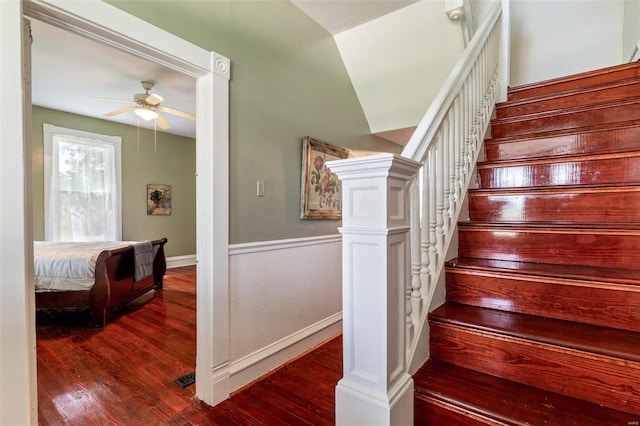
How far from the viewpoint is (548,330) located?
1120mm

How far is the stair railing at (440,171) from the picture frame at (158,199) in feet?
17.4

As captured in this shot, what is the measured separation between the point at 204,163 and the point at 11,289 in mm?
981

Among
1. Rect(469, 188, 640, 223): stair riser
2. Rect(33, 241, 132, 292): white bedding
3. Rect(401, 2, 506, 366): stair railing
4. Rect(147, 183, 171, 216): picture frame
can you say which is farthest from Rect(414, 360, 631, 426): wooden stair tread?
Rect(147, 183, 171, 216): picture frame

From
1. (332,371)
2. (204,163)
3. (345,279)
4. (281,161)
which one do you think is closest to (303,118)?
(281,161)

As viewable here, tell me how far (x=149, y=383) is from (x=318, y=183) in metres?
1.89

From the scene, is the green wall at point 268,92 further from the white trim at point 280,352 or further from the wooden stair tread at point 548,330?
the wooden stair tread at point 548,330

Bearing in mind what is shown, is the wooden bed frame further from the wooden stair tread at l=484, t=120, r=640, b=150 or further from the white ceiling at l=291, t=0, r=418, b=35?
the wooden stair tread at l=484, t=120, r=640, b=150

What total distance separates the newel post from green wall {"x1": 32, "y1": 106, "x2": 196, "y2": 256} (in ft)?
16.5

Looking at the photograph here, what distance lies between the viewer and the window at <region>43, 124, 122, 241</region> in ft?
13.9

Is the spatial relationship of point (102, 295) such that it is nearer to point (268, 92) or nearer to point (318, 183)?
point (318, 183)

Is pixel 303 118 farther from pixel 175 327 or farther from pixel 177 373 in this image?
pixel 175 327

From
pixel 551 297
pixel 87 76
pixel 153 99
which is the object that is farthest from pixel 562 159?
pixel 87 76

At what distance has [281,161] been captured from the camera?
89.7 inches

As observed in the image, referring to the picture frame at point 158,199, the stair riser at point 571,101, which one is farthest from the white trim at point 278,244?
the picture frame at point 158,199
